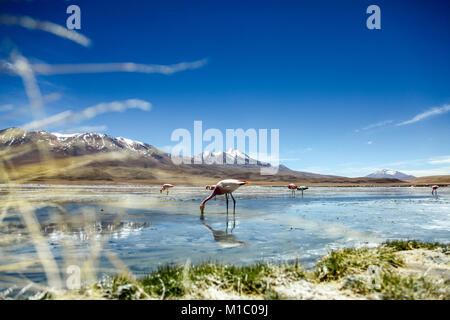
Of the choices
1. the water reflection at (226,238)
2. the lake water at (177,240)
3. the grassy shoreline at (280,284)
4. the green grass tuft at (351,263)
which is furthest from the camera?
the water reflection at (226,238)

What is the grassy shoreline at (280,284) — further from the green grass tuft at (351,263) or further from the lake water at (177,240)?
the lake water at (177,240)

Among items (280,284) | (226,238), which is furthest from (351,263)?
(226,238)

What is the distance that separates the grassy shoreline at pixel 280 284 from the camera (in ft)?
12.9

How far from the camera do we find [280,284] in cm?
441

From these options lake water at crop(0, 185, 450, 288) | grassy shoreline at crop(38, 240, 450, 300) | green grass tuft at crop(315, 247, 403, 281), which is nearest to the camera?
grassy shoreline at crop(38, 240, 450, 300)

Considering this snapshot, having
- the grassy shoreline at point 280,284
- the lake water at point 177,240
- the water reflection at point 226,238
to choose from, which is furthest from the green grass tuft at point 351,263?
the water reflection at point 226,238

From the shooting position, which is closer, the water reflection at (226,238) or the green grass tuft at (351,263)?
the green grass tuft at (351,263)

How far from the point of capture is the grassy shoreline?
12.9 feet

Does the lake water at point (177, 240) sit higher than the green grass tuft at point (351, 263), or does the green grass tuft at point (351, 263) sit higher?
the green grass tuft at point (351, 263)

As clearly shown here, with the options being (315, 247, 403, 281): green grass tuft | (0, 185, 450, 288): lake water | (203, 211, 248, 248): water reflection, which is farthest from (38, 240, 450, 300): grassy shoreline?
(203, 211, 248, 248): water reflection

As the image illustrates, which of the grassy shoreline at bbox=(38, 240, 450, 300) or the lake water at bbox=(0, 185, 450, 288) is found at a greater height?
the grassy shoreline at bbox=(38, 240, 450, 300)

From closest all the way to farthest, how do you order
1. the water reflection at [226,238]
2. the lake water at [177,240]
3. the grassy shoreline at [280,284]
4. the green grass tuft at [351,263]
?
the grassy shoreline at [280,284]
the green grass tuft at [351,263]
the lake water at [177,240]
the water reflection at [226,238]

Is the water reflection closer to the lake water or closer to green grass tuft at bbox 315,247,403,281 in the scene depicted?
the lake water

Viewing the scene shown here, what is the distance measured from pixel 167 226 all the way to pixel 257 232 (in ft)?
12.9
